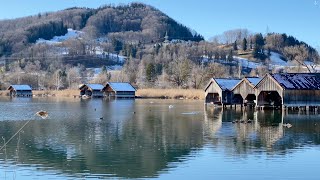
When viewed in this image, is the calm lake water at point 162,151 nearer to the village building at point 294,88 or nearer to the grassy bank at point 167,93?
the village building at point 294,88

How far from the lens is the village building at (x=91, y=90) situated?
316ft

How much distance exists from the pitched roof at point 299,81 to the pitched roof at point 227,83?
25.4ft

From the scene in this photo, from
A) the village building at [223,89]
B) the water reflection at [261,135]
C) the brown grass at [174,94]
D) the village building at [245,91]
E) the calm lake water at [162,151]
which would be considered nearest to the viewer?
the calm lake water at [162,151]

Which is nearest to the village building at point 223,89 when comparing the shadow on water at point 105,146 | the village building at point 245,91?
the village building at point 245,91

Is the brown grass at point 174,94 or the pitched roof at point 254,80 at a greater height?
the pitched roof at point 254,80

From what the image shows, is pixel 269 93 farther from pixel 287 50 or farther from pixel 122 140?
pixel 287 50

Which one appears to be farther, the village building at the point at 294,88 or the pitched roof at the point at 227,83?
the pitched roof at the point at 227,83

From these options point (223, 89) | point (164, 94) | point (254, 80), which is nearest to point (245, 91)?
point (254, 80)

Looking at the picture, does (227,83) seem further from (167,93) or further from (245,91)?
(167,93)

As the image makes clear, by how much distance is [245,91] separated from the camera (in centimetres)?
5166

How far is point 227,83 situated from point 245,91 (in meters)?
4.26

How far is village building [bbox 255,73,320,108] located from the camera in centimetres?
4659

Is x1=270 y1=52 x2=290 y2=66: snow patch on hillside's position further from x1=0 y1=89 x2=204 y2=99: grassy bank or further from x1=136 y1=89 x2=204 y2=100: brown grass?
x1=136 y1=89 x2=204 y2=100: brown grass

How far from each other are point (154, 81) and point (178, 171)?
329ft
